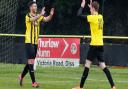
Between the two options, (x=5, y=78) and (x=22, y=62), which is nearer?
(x=5, y=78)

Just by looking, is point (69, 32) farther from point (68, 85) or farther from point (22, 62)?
point (68, 85)

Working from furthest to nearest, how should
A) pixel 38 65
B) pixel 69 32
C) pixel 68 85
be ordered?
1. pixel 69 32
2. pixel 38 65
3. pixel 68 85

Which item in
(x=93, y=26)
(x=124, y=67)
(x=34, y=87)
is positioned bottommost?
(x=124, y=67)

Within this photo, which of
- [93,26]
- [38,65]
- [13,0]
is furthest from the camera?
[13,0]

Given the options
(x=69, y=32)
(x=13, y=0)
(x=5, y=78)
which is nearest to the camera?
(x=5, y=78)

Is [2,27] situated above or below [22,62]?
above

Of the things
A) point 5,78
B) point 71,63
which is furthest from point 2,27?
point 5,78

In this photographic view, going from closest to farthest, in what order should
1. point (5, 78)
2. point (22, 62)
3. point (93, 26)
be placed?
1. point (93, 26)
2. point (5, 78)
3. point (22, 62)

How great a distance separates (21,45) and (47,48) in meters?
6.87

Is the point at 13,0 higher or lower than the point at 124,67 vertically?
higher

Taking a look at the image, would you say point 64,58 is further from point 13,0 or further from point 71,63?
point 13,0

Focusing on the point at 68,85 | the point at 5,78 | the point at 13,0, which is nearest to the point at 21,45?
the point at 13,0

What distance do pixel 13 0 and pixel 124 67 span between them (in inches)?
227

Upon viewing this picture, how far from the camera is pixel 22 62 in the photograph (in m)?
26.6
